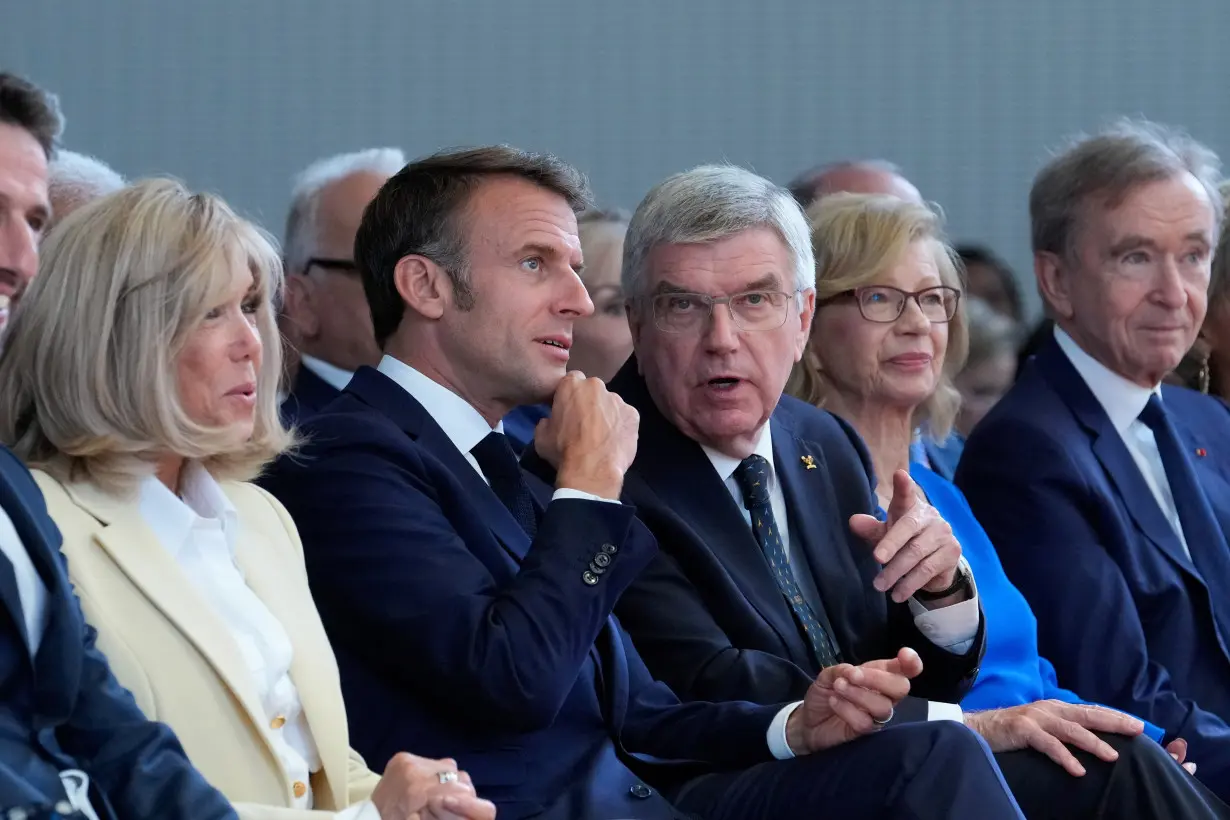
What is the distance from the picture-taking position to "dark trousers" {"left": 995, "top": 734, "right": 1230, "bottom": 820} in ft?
8.87

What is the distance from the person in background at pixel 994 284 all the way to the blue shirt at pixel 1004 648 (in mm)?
1864

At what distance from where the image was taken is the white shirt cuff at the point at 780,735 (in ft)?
8.51

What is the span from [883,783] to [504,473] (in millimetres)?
742

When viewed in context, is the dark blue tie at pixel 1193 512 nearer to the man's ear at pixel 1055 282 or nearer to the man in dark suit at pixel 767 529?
the man's ear at pixel 1055 282

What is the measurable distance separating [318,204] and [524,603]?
2165mm

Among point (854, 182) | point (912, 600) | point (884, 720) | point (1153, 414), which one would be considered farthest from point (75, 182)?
point (1153, 414)

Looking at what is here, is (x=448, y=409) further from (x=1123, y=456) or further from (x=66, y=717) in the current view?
(x=1123, y=456)

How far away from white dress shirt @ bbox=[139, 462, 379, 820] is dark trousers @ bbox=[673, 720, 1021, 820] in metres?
0.64

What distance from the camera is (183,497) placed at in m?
2.33

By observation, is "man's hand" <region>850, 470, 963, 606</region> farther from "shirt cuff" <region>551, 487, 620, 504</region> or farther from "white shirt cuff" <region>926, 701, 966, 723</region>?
"shirt cuff" <region>551, 487, 620, 504</region>

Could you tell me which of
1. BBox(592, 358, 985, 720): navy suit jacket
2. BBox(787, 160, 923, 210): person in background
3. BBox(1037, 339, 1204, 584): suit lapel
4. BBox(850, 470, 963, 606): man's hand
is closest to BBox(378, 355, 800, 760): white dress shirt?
BBox(592, 358, 985, 720): navy suit jacket

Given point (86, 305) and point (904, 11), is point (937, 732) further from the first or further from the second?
point (904, 11)

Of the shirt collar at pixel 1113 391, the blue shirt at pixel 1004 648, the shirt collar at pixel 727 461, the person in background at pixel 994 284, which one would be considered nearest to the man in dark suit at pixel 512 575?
the shirt collar at pixel 727 461

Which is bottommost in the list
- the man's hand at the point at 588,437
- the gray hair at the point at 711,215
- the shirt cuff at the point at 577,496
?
the shirt cuff at the point at 577,496
